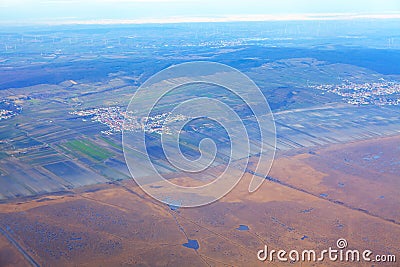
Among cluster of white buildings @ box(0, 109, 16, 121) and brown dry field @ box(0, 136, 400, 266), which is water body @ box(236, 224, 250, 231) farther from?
cluster of white buildings @ box(0, 109, 16, 121)

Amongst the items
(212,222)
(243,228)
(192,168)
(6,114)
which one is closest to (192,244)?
(212,222)

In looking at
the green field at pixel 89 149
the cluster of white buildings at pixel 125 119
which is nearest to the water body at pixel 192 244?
the green field at pixel 89 149

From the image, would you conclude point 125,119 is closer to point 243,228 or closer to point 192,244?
point 243,228

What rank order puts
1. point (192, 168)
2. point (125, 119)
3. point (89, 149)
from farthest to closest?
point (125, 119) → point (89, 149) → point (192, 168)

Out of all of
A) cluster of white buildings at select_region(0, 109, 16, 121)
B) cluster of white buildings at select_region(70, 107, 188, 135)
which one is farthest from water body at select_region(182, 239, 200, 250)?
→ cluster of white buildings at select_region(0, 109, 16, 121)

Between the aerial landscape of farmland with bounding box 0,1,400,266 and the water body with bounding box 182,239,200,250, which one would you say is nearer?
the water body with bounding box 182,239,200,250

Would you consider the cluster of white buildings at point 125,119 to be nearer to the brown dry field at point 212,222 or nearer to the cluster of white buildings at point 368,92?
the brown dry field at point 212,222

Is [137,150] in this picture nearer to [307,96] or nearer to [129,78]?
[307,96]
